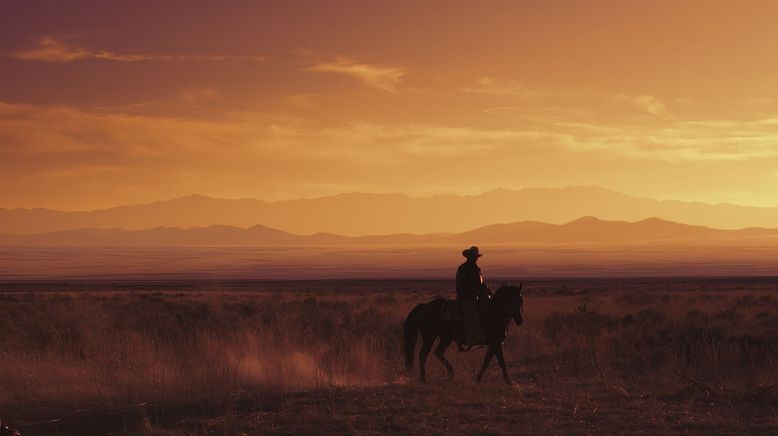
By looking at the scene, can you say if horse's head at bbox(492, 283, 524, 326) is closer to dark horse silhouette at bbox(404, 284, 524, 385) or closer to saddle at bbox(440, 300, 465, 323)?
dark horse silhouette at bbox(404, 284, 524, 385)

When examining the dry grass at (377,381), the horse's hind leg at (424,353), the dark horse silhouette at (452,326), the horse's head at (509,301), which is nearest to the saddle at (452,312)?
the dark horse silhouette at (452,326)

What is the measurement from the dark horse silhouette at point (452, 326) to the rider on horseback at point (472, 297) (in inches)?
6.8

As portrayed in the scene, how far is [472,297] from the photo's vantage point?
50.6 feet

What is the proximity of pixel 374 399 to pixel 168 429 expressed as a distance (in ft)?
11.2

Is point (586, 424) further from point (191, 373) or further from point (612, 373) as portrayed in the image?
point (191, 373)

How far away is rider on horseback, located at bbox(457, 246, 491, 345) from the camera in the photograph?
50.3 feet

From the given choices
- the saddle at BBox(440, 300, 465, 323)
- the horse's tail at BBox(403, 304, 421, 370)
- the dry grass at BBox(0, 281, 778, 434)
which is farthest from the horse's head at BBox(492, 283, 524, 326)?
the horse's tail at BBox(403, 304, 421, 370)

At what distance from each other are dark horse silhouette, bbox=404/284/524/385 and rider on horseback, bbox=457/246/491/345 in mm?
173

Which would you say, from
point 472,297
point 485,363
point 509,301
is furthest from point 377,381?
point 509,301

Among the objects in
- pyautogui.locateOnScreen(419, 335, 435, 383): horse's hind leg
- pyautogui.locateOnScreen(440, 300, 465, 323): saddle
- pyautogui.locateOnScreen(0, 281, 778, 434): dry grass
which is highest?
pyautogui.locateOnScreen(440, 300, 465, 323): saddle

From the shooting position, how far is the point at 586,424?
11414mm

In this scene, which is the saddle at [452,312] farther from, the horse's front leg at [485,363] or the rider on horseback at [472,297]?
the horse's front leg at [485,363]

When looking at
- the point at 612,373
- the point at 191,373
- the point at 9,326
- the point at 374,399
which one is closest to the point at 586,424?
the point at 374,399

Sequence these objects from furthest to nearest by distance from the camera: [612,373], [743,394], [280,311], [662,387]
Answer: [280,311] < [612,373] < [662,387] < [743,394]
